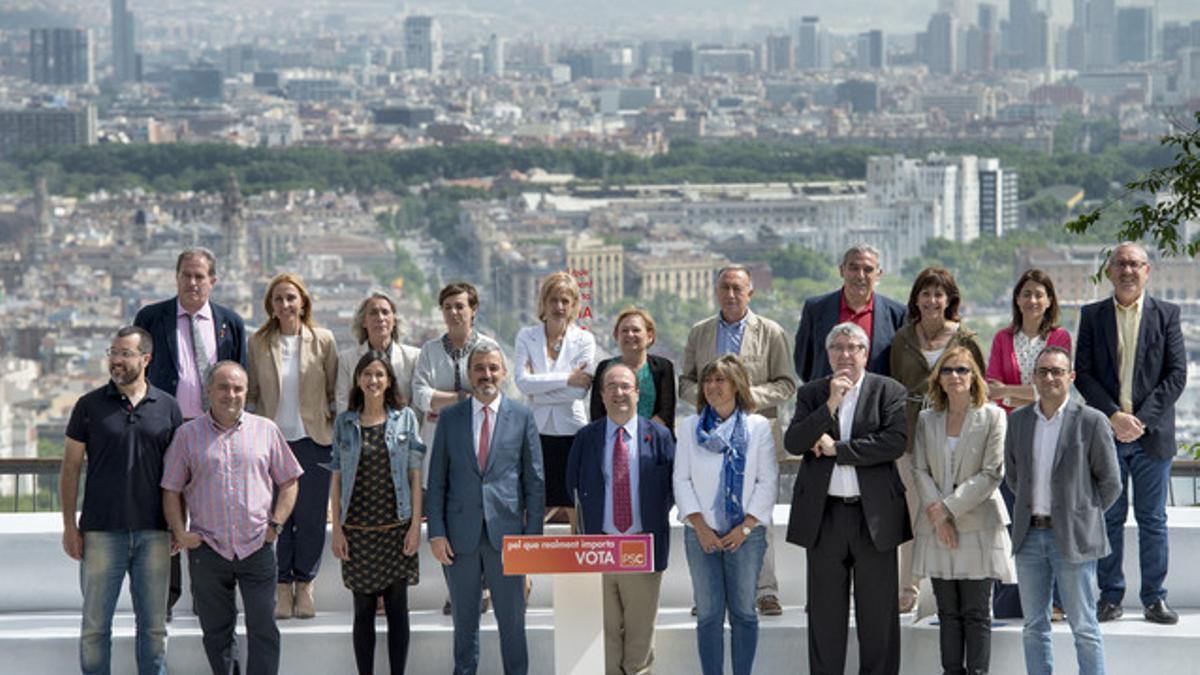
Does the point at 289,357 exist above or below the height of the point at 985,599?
above

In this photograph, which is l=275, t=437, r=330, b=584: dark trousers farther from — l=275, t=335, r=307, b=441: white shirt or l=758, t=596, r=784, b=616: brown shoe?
l=758, t=596, r=784, b=616: brown shoe

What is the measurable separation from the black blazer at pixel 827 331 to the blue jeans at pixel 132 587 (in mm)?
1813

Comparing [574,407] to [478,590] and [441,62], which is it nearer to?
[478,590]

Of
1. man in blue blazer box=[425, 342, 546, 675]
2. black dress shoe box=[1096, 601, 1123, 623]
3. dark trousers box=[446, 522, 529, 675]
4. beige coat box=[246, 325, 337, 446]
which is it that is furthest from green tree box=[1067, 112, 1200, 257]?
beige coat box=[246, 325, 337, 446]

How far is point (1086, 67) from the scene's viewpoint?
108 m

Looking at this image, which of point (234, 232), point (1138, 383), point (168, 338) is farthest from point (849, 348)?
point (234, 232)

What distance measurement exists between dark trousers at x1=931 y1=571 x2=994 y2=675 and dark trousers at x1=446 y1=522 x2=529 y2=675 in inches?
43.5

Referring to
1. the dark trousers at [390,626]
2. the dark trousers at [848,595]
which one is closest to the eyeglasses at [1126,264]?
the dark trousers at [848,595]

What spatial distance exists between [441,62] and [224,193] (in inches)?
1231

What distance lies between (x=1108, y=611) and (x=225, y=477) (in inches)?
96.8

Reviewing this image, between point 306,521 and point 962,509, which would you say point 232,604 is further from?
point 962,509

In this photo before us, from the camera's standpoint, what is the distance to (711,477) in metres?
→ 4.59

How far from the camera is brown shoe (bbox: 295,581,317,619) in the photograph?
5164mm

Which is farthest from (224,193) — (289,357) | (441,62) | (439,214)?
(289,357)
